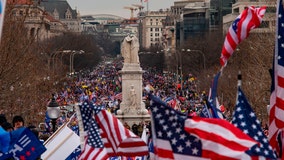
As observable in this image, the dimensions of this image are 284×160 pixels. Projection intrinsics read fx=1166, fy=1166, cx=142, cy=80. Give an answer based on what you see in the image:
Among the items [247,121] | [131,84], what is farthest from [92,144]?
[131,84]

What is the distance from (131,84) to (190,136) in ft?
138

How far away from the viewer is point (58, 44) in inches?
5098

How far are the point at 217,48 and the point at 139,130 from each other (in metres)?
77.6

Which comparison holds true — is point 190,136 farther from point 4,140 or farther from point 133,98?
point 133,98

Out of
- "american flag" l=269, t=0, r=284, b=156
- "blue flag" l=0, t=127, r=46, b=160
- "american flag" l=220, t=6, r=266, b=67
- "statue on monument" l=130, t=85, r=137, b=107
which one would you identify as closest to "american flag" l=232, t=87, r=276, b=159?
"american flag" l=269, t=0, r=284, b=156

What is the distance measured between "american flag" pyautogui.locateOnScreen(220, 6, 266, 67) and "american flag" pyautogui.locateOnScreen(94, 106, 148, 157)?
51.6 inches

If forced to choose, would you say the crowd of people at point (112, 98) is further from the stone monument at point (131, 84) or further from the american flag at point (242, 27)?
the american flag at point (242, 27)

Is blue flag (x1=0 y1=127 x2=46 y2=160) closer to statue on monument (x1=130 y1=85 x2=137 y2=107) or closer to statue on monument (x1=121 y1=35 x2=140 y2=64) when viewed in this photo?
statue on monument (x1=130 y1=85 x2=137 y2=107)

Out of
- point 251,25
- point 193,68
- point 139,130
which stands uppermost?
point 251,25

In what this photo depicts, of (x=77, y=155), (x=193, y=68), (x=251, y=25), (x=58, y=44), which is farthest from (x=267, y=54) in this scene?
(x=58, y=44)

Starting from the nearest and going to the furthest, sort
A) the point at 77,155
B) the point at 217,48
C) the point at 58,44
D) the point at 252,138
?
the point at 252,138, the point at 77,155, the point at 217,48, the point at 58,44

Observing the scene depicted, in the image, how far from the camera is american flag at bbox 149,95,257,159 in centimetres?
1012

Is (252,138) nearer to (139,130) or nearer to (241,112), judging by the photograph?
(241,112)

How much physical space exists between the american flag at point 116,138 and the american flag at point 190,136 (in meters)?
2.12
